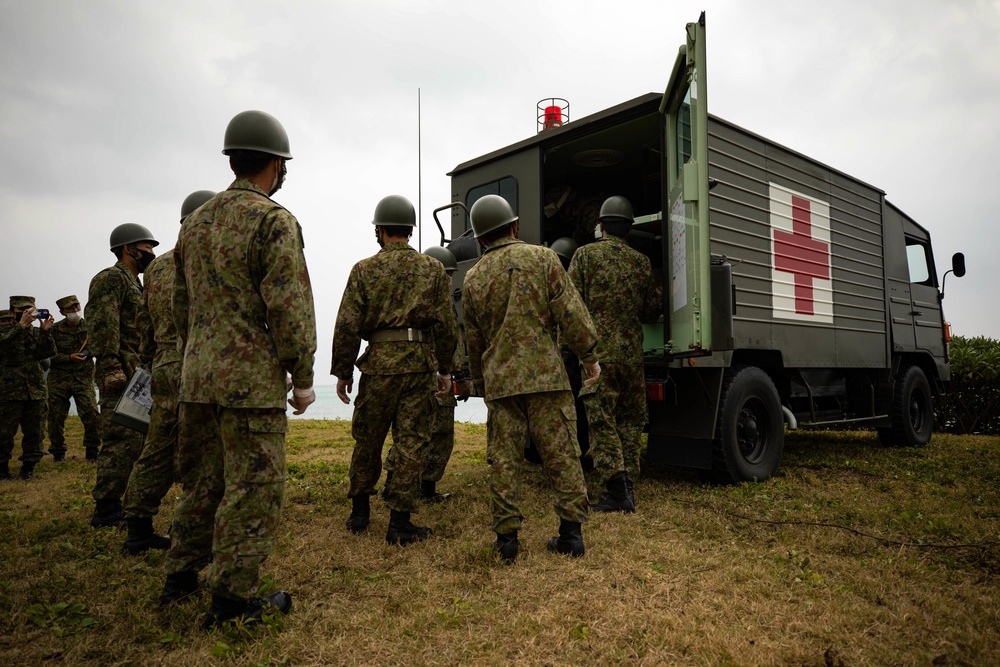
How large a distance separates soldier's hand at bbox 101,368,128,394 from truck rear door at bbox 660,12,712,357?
3.70 meters

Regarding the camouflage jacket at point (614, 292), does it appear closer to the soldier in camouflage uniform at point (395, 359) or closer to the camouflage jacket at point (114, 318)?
the soldier in camouflage uniform at point (395, 359)

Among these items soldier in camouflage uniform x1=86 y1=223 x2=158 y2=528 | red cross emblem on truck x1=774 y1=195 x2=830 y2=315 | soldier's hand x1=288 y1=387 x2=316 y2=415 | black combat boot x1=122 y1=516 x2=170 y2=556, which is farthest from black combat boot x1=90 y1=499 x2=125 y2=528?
red cross emblem on truck x1=774 y1=195 x2=830 y2=315

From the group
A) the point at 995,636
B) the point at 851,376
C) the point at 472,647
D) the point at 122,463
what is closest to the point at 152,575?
the point at 122,463

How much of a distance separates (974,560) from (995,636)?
1.03 metres

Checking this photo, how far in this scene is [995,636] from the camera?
2.38 metres

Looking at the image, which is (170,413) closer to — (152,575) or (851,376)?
(152,575)

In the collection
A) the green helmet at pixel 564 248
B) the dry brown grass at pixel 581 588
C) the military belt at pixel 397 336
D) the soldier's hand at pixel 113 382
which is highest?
the green helmet at pixel 564 248

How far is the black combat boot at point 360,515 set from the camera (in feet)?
12.8

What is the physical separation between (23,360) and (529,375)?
229 inches

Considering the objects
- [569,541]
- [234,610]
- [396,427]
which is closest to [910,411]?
[569,541]

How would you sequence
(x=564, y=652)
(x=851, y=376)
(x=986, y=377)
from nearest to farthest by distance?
(x=564, y=652) → (x=851, y=376) → (x=986, y=377)

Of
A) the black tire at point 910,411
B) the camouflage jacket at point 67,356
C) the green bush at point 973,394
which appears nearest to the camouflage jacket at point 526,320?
the black tire at point 910,411

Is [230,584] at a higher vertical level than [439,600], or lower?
higher

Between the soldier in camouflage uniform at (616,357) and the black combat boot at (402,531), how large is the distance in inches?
49.5
